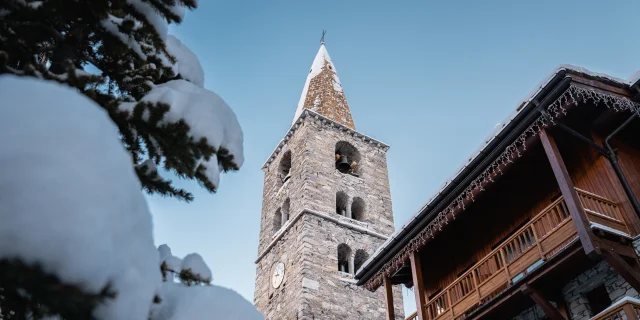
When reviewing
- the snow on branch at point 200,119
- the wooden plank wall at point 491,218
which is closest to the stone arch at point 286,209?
the wooden plank wall at point 491,218

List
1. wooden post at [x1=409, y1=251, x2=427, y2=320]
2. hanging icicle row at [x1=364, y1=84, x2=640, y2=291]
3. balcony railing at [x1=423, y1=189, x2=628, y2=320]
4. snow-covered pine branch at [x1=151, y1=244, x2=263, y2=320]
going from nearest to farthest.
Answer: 1. snow-covered pine branch at [x1=151, y1=244, x2=263, y2=320]
2. balcony railing at [x1=423, y1=189, x2=628, y2=320]
3. hanging icicle row at [x1=364, y1=84, x2=640, y2=291]
4. wooden post at [x1=409, y1=251, x2=427, y2=320]

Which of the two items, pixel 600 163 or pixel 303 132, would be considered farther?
pixel 303 132

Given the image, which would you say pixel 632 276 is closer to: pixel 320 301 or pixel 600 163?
pixel 600 163

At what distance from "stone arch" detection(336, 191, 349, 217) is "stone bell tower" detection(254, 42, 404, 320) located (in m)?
0.05

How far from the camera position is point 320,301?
20047mm

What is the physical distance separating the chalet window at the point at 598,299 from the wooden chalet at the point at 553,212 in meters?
0.02

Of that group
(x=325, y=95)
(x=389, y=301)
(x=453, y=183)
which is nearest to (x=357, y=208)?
(x=325, y=95)

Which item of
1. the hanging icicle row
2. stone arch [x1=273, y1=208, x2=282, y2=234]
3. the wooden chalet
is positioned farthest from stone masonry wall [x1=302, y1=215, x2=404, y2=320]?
the hanging icicle row

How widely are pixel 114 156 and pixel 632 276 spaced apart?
7.39m

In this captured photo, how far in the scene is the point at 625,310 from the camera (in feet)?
22.2

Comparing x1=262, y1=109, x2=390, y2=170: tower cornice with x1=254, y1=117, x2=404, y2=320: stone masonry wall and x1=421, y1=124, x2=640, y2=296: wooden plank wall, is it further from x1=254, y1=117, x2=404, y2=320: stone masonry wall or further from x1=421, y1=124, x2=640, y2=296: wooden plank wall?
x1=421, y1=124, x2=640, y2=296: wooden plank wall

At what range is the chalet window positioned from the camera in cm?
830

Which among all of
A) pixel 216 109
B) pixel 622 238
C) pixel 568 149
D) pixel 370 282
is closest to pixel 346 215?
pixel 370 282

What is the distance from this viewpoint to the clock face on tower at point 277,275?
22205mm
